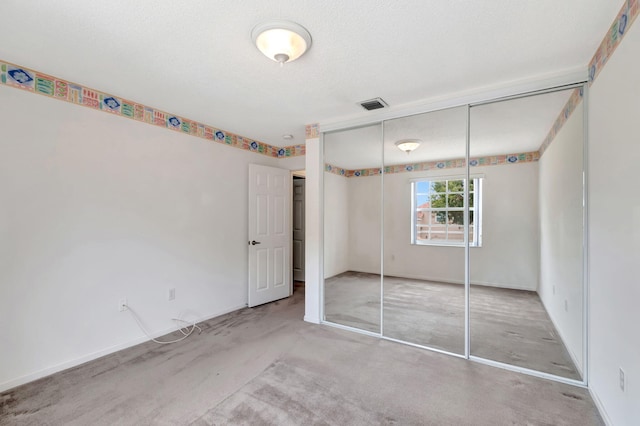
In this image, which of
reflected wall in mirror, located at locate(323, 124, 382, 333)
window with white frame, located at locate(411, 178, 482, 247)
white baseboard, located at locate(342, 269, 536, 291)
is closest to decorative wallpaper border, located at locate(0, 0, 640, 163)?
reflected wall in mirror, located at locate(323, 124, 382, 333)

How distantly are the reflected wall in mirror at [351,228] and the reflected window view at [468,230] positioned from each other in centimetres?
1

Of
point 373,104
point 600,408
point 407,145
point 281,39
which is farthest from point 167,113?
point 600,408

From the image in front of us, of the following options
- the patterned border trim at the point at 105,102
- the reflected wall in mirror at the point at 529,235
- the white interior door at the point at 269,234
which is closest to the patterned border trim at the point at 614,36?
the reflected wall in mirror at the point at 529,235

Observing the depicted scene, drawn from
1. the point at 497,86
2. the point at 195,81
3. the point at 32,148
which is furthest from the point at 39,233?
the point at 497,86

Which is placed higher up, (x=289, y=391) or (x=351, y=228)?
(x=351, y=228)

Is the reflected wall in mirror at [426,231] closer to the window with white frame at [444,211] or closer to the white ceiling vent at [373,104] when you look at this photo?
the window with white frame at [444,211]

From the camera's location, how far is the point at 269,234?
4180 millimetres

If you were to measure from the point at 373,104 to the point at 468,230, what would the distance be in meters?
1.56

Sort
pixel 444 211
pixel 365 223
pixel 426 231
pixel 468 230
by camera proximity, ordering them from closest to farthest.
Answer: pixel 468 230 → pixel 444 211 → pixel 426 231 → pixel 365 223

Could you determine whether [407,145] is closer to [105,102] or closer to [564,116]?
[564,116]

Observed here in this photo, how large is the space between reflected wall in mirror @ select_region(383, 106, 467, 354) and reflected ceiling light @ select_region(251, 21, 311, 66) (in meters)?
1.55

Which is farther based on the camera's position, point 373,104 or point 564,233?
point 373,104

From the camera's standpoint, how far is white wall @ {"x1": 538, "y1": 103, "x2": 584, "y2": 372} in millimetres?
2184

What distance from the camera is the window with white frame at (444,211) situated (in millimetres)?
2713
